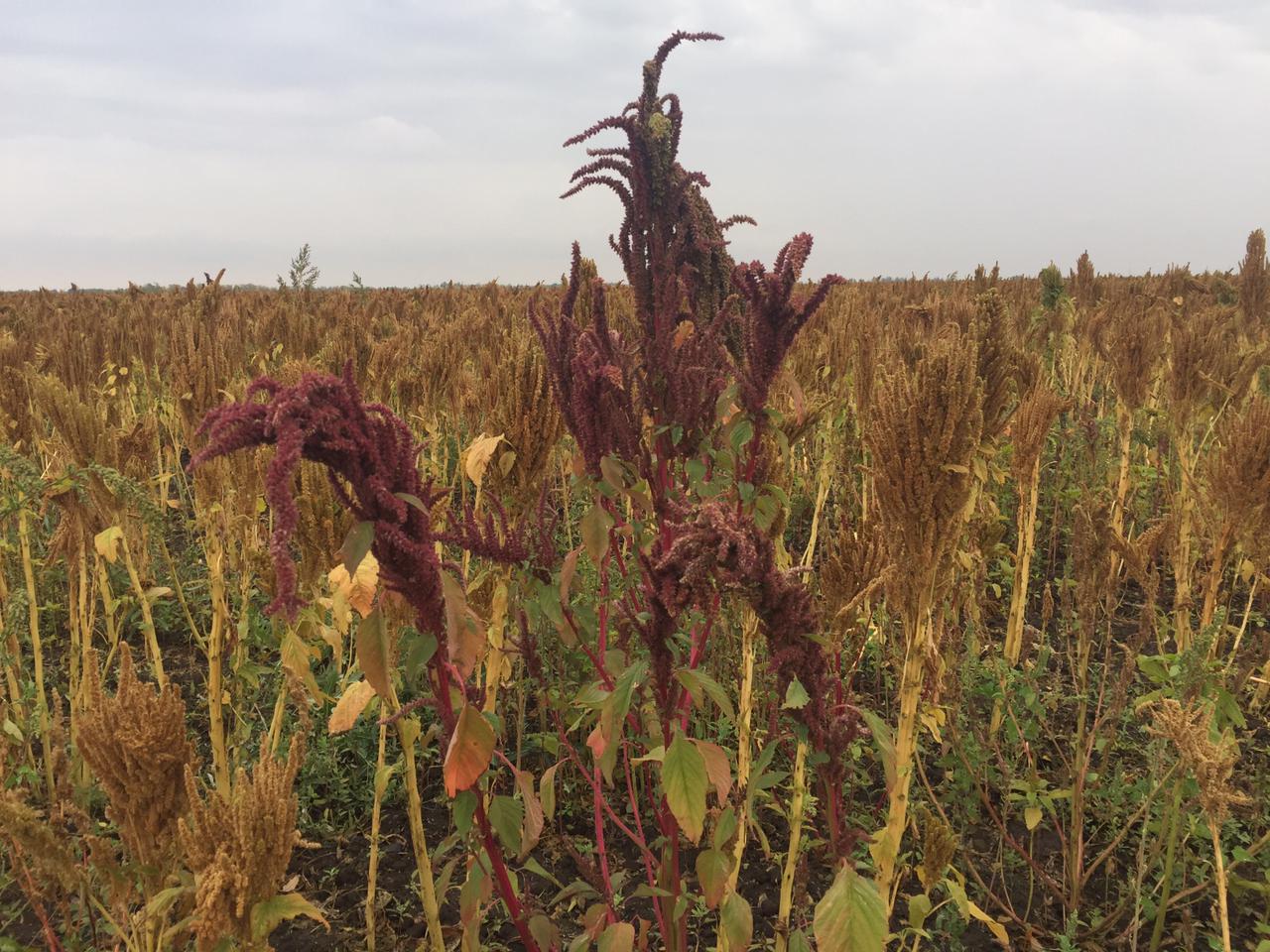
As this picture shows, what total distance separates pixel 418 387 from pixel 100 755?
2822mm

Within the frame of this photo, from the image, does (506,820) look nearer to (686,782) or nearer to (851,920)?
(686,782)

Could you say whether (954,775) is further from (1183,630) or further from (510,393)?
(510,393)

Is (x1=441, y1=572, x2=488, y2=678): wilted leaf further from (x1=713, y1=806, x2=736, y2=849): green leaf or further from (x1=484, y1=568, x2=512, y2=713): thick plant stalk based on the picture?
(x1=484, y1=568, x2=512, y2=713): thick plant stalk

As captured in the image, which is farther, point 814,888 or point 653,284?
point 814,888

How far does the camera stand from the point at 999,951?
209cm

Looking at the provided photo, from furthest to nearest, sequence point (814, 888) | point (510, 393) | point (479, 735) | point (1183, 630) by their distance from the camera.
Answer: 1. point (1183, 630)
2. point (814, 888)
3. point (510, 393)
4. point (479, 735)

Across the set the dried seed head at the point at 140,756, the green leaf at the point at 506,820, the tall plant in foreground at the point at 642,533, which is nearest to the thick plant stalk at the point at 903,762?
the tall plant in foreground at the point at 642,533

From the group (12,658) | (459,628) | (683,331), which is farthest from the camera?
(12,658)

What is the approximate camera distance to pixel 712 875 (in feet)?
4.58

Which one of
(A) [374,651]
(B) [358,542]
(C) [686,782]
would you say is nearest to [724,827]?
(C) [686,782]

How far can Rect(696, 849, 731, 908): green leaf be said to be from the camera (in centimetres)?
139

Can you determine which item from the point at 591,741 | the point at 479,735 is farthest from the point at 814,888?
the point at 479,735

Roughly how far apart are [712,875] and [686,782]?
0.31 m

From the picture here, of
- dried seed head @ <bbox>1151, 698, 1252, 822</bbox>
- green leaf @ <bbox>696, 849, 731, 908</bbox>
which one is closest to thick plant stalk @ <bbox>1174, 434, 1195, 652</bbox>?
dried seed head @ <bbox>1151, 698, 1252, 822</bbox>
